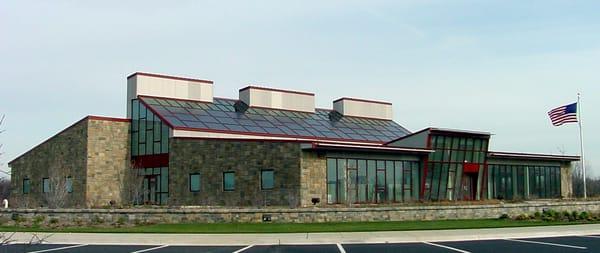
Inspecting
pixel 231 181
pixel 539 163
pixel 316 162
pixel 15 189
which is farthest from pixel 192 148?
pixel 539 163

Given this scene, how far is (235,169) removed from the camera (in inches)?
1486

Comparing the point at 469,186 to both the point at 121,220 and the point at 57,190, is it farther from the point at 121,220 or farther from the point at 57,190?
A: the point at 57,190

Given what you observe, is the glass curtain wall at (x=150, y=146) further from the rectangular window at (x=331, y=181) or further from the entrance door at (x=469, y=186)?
Result: the entrance door at (x=469, y=186)

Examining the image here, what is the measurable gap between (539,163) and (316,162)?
811 inches

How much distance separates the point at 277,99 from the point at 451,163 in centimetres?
1549

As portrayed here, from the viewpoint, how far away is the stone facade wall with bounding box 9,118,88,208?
141 feet

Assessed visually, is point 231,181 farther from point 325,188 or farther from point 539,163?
point 539,163

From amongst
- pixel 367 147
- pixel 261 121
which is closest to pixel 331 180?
pixel 367 147

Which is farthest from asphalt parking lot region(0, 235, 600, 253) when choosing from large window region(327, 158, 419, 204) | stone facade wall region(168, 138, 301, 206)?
large window region(327, 158, 419, 204)

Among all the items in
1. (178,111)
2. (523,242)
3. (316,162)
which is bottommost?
(523,242)

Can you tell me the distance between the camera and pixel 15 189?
49031mm

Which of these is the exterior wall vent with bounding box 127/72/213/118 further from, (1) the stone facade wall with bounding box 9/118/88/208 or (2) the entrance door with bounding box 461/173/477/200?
(2) the entrance door with bounding box 461/173/477/200

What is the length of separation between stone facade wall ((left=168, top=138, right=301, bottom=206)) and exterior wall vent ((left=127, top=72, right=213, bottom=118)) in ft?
20.2

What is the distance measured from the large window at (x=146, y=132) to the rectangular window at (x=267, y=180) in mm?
7779
